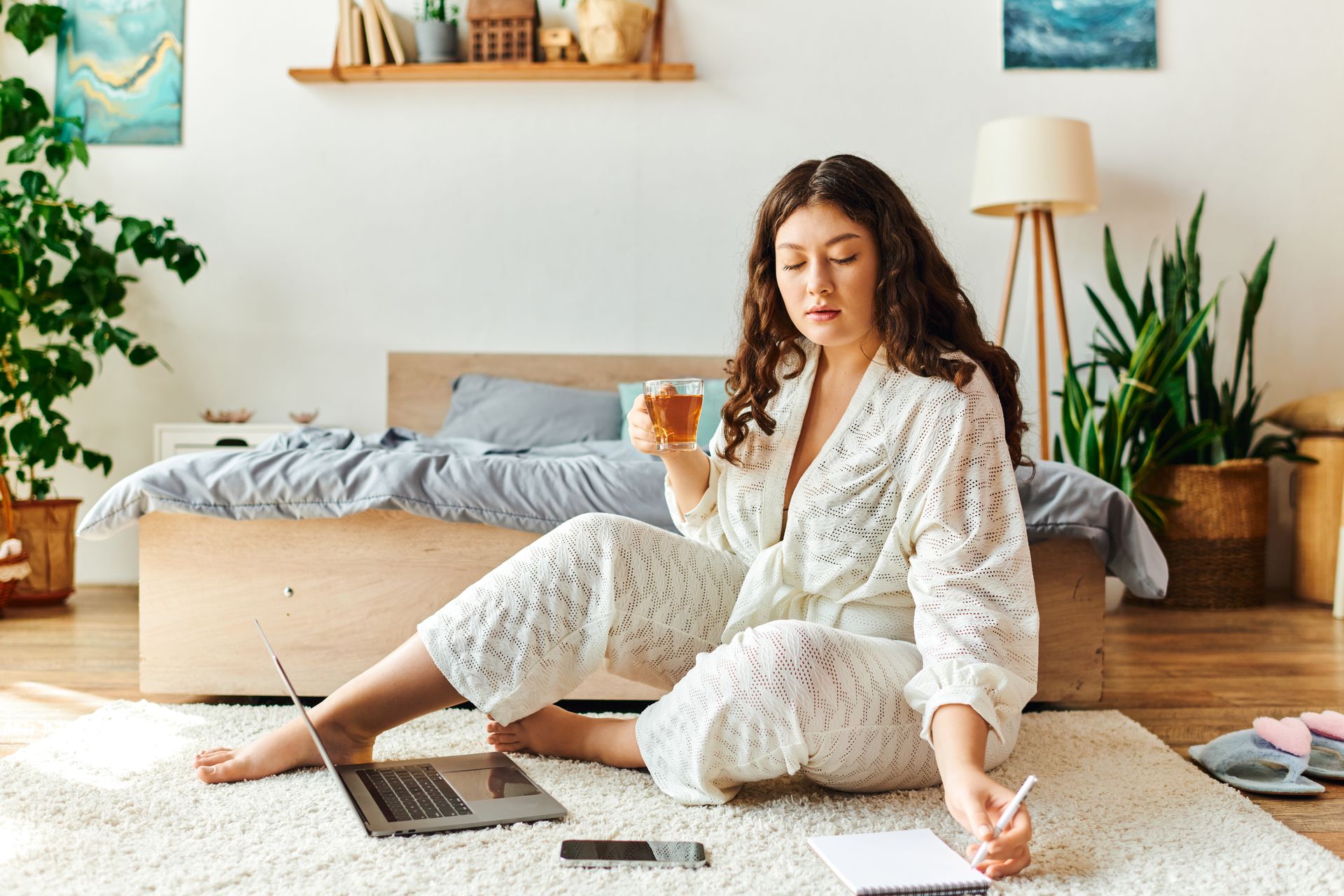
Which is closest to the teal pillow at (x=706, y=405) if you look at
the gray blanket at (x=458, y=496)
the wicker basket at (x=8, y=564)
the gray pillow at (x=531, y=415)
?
the gray pillow at (x=531, y=415)

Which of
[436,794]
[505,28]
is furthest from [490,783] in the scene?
[505,28]

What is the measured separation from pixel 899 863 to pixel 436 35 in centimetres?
317

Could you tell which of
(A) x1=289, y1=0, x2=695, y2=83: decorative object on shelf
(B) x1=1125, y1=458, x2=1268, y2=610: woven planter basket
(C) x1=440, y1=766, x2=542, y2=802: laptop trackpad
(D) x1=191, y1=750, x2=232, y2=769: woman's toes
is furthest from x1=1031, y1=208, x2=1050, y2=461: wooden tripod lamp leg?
(D) x1=191, y1=750, x2=232, y2=769: woman's toes

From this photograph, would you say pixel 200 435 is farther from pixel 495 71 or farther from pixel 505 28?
pixel 505 28

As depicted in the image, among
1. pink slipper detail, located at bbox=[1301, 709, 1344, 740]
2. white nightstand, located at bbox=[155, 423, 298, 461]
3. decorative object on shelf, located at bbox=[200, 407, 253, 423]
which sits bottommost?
pink slipper detail, located at bbox=[1301, 709, 1344, 740]

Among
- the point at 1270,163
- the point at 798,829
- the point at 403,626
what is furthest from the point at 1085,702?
the point at 1270,163

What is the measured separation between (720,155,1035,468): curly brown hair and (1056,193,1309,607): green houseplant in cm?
180

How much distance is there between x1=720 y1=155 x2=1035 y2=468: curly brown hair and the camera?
138cm

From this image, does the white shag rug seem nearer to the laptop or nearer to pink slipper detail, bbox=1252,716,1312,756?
the laptop

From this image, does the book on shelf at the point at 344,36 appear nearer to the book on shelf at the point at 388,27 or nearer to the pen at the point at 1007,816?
the book on shelf at the point at 388,27

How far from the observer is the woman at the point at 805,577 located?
4.21 ft

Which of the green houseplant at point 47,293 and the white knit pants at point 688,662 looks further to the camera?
the green houseplant at point 47,293

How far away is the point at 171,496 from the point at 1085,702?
1.67 metres

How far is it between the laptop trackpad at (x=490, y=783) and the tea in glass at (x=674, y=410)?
1.55ft
